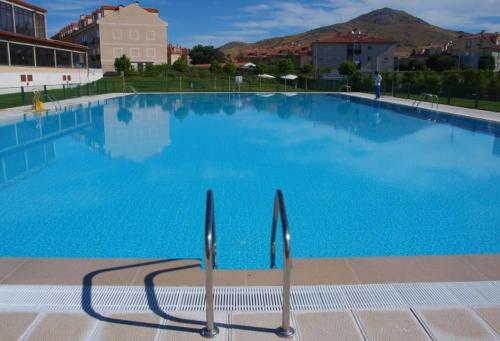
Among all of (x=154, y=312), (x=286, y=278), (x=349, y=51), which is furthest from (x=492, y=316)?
(x=349, y=51)

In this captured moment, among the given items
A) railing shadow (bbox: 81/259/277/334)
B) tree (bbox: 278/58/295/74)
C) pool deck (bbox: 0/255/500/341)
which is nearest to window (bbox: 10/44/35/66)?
tree (bbox: 278/58/295/74)

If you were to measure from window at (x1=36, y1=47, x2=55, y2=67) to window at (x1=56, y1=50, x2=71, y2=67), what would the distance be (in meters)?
1.10

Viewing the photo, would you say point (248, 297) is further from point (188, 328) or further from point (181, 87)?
point (181, 87)

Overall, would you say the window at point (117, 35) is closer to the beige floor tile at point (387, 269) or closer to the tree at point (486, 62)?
the tree at point (486, 62)

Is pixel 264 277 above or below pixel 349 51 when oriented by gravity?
below

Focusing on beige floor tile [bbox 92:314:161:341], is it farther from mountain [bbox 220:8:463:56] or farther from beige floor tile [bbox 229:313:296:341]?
mountain [bbox 220:8:463:56]

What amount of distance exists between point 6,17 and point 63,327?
119 ft

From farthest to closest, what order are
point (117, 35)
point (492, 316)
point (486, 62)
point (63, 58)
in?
point (486, 62), point (117, 35), point (63, 58), point (492, 316)

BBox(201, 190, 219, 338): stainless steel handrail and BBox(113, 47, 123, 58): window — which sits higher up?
BBox(113, 47, 123, 58): window

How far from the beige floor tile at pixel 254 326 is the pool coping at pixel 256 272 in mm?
519

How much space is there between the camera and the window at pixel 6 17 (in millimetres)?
32303

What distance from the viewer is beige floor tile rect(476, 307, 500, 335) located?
114 inches

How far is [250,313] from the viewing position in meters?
3.05

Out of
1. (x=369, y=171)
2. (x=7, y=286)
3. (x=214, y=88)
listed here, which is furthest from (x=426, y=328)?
(x=214, y=88)
